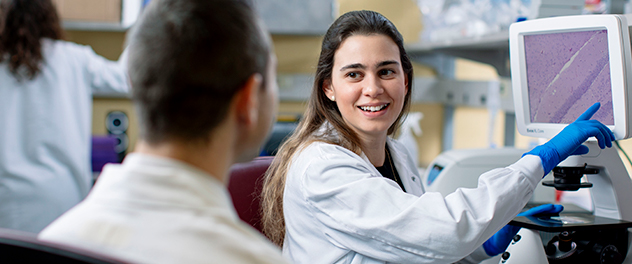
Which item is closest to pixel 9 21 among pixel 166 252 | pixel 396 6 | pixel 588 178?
pixel 166 252

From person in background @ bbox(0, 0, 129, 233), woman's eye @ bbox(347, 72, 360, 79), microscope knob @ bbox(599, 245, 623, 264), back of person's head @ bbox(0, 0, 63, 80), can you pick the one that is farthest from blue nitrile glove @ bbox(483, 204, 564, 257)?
back of person's head @ bbox(0, 0, 63, 80)

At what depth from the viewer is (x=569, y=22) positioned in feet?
3.44

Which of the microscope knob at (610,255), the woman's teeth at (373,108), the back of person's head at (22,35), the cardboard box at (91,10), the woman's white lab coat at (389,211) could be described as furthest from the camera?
the cardboard box at (91,10)

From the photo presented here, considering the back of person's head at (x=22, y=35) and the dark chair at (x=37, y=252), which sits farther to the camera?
the back of person's head at (x=22, y=35)

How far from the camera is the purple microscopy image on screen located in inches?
40.8

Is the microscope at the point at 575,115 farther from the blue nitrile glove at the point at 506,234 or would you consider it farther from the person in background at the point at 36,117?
the person in background at the point at 36,117

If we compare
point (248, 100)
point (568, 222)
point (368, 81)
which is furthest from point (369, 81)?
point (248, 100)

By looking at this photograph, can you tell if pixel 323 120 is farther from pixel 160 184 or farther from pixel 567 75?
pixel 160 184

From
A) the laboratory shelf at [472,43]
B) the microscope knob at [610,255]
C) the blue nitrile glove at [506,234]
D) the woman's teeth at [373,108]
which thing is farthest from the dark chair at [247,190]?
the laboratory shelf at [472,43]

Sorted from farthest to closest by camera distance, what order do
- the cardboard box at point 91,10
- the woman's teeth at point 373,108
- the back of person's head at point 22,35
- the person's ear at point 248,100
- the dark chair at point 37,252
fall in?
the cardboard box at point 91,10 < the back of person's head at point 22,35 < the woman's teeth at point 373,108 < the person's ear at point 248,100 < the dark chair at point 37,252

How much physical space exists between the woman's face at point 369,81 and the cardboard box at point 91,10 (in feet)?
5.93

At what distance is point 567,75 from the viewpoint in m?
1.09

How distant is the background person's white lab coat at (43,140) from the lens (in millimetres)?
1655

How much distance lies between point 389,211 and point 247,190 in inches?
17.5
